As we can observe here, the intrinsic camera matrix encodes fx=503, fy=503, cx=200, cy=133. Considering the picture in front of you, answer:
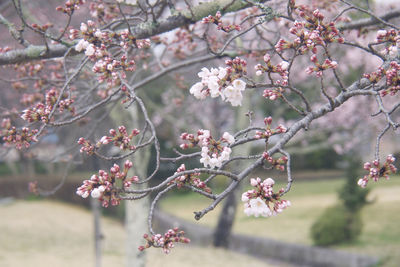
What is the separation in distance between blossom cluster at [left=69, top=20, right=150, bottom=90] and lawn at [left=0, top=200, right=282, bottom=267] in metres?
8.76

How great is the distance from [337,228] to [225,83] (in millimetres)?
10250

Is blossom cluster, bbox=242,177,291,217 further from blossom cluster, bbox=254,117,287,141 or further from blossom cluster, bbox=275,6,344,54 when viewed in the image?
blossom cluster, bbox=275,6,344,54

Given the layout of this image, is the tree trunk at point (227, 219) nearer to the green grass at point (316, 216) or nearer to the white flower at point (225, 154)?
the green grass at point (316, 216)

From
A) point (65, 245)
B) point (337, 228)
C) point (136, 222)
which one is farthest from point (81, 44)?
point (65, 245)

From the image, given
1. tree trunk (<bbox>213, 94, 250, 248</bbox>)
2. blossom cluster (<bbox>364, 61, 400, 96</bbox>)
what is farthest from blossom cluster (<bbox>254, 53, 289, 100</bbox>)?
tree trunk (<bbox>213, 94, 250, 248</bbox>)

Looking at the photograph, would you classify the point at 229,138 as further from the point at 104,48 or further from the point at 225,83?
the point at 104,48

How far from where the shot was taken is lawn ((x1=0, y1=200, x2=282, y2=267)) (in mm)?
12164

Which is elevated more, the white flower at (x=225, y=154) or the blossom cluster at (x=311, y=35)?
the blossom cluster at (x=311, y=35)

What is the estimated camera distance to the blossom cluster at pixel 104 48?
3.00 m

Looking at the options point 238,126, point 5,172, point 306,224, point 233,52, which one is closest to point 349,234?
point 306,224

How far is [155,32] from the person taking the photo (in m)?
3.71

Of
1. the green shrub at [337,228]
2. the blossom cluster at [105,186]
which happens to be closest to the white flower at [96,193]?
the blossom cluster at [105,186]

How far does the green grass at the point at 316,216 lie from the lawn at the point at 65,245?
2.07 metres

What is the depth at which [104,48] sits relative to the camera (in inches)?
120
